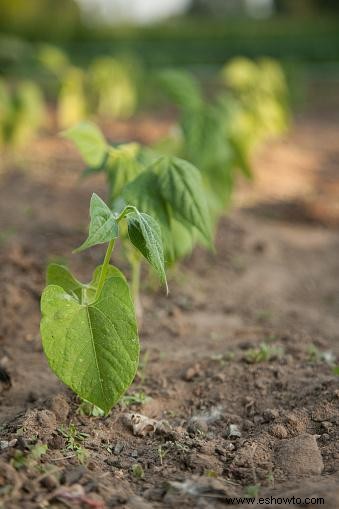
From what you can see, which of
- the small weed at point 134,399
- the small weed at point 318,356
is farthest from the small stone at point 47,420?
the small weed at point 318,356

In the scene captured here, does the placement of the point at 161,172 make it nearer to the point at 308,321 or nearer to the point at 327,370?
the point at 327,370

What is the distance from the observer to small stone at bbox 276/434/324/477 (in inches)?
80.5

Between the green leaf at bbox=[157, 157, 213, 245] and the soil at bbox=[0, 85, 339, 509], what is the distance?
23.1 inches

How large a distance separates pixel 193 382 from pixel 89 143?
924mm

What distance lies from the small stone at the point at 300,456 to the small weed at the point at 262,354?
62cm

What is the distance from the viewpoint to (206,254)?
14.2 ft

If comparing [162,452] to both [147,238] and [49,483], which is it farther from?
[147,238]

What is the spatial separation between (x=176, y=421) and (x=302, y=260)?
2357 mm

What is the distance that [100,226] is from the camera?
6.19ft

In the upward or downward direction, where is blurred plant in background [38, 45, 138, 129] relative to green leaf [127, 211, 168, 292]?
upward

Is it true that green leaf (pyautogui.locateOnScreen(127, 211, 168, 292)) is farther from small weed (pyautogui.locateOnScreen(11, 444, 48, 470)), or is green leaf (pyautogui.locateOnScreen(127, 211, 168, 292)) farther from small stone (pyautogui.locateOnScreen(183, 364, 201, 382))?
small stone (pyautogui.locateOnScreen(183, 364, 201, 382))

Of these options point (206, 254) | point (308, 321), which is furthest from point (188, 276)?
point (308, 321)

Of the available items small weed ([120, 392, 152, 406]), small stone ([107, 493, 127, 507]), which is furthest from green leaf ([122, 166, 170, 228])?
small stone ([107, 493, 127, 507])

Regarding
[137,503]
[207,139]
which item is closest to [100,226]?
[137,503]
